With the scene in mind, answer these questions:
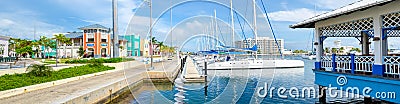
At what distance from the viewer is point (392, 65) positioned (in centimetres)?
725

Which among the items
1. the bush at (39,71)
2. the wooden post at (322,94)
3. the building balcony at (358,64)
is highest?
the building balcony at (358,64)

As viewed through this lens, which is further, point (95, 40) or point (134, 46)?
point (134, 46)

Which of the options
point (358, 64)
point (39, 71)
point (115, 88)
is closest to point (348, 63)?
point (358, 64)

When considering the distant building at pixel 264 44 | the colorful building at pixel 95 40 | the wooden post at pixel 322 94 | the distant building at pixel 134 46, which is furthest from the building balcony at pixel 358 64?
the distant building at pixel 134 46

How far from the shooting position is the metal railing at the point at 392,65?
7.02m

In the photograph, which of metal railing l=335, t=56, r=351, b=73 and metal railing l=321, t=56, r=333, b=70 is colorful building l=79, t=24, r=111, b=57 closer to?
metal railing l=321, t=56, r=333, b=70

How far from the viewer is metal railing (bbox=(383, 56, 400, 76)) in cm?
702

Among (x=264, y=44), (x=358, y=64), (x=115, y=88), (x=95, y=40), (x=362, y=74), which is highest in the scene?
(x=95, y=40)

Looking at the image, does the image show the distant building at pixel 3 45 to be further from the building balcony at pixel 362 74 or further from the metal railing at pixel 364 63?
the metal railing at pixel 364 63

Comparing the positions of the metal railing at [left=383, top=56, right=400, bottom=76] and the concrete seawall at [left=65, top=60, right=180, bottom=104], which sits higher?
the metal railing at [left=383, top=56, right=400, bottom=76]

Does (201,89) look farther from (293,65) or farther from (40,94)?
(293,65)

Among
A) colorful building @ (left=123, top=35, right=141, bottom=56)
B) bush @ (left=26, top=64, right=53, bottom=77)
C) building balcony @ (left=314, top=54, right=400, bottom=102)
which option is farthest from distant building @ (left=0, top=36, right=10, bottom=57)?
building balcony @ (left=314, top=54, right=400, bottom=102)

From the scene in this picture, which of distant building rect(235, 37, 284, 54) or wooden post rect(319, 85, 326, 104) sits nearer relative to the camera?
wooden post rect(319, 85, 326, 104)

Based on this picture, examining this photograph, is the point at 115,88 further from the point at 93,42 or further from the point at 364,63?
the point at 93,42
